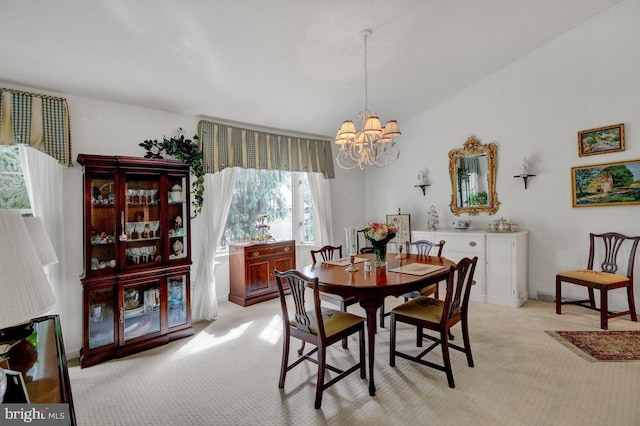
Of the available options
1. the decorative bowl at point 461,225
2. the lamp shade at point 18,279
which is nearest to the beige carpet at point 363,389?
the lamp shade at point 18,279

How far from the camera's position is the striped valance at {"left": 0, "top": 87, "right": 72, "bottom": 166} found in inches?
101

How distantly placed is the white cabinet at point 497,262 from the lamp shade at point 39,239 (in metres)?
4.41

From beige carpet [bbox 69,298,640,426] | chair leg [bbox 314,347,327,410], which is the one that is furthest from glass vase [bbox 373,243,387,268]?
chair leg [bbox 314,347,327,410]

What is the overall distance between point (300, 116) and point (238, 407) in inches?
145

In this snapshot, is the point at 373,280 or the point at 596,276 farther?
the point at 596,276

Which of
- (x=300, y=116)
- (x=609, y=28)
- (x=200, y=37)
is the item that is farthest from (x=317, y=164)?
(x=609, y=28)

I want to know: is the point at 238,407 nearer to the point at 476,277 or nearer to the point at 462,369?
the point at 462,369

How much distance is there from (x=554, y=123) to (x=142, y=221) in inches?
205

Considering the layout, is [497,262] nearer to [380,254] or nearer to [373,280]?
[380,254]

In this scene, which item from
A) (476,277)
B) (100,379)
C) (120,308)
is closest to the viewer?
(100,379)

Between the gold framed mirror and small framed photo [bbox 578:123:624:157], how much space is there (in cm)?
99

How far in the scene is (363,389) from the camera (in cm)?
226

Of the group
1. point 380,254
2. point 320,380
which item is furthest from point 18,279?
point 380,254

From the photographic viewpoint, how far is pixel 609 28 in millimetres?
3586
